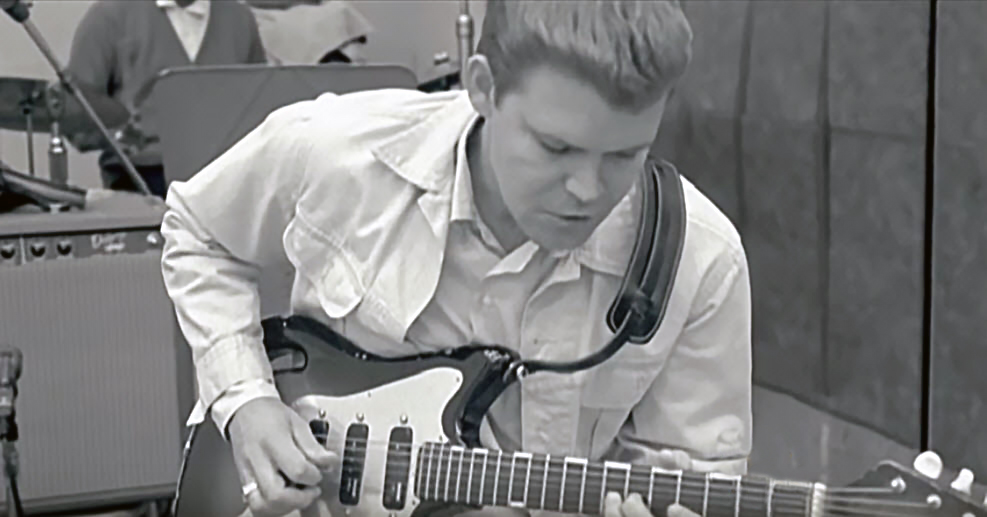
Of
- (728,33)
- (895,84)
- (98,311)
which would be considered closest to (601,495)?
(98,311)

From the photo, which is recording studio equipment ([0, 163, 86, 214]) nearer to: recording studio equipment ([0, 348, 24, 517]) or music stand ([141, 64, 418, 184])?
music stand ([141, 64, 418, 184])

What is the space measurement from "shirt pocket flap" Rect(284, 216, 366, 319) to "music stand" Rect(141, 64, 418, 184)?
119 centimetres

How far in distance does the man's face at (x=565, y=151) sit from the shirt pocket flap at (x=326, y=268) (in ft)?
0.71

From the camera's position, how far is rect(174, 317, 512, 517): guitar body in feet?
4.04

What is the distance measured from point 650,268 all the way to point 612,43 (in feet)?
0.75

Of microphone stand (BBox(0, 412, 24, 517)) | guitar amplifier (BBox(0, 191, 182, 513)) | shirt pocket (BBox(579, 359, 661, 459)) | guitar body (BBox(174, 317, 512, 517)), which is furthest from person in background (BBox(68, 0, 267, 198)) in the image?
shirt pocket (BBox(579, 359, 661, 459))

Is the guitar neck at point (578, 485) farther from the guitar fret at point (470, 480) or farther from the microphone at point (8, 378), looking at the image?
the microphone at point (8, 378)

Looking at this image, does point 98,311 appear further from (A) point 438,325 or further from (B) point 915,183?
(B) point 915,183

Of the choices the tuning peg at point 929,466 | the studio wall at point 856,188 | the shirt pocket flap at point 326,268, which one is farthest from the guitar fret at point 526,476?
the studio wall at point 856,188

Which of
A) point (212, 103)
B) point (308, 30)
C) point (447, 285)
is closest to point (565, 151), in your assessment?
point (447, 285)

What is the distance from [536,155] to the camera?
Result: 1.08 meters

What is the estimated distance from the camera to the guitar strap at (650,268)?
1.17 meters

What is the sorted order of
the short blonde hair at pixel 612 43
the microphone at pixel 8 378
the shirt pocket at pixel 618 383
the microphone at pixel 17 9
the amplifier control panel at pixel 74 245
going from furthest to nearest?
the amplifier control panel at pixel 74 245, the microphone at pixel 17 9, the microphone at pixel 8 378, the shirt pocket at pixel 618 383, the short blonde hair at pixel 612 43

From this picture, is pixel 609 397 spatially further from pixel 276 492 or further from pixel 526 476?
pixel 276 492
